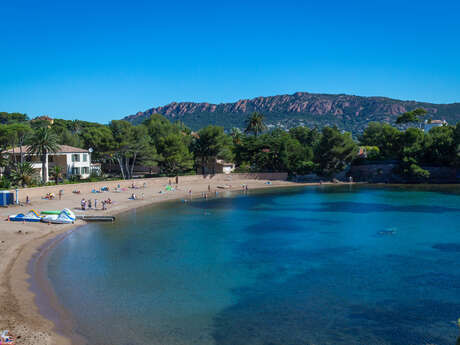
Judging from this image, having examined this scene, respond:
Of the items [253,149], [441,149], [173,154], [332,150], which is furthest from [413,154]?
[173,154]

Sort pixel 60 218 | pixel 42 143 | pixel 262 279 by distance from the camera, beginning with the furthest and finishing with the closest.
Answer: pixel 42 143
pixel 60 218
pixel 262 279

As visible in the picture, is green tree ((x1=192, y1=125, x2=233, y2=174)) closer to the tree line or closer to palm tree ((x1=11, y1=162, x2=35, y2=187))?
the tree line

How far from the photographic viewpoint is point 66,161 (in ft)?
218

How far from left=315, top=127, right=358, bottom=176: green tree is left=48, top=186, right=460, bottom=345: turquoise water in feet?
136

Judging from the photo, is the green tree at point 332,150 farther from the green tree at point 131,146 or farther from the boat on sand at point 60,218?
the boat on sand at point 60,218

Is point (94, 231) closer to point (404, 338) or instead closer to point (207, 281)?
point (207, 281)

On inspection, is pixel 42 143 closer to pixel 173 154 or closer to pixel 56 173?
pixel 56 173

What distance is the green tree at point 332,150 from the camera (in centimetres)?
9025

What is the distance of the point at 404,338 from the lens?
59.4ft

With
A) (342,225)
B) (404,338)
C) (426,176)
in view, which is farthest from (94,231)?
(426,176)

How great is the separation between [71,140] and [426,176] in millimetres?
78548

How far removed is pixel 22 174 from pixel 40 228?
59.2 ft

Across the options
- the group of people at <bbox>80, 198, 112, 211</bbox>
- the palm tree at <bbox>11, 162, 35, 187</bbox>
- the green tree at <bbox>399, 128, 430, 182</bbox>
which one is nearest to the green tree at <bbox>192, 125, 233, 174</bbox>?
the group of people at <bbox>80, 198, 112, 211</bbox>

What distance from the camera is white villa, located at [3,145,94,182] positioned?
61.8 meters
